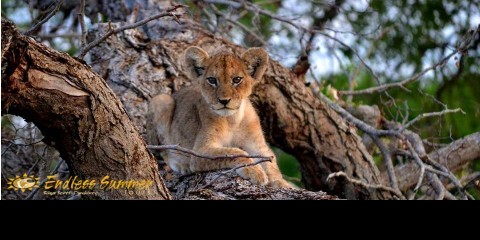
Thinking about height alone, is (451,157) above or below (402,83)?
below

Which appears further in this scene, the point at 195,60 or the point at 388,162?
the point at 388,162

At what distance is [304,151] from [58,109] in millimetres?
3073

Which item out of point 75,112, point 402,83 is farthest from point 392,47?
Answer: point 75,112

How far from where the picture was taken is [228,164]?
4805mm

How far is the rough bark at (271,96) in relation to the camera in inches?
221

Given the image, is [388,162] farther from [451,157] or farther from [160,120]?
[160,120]

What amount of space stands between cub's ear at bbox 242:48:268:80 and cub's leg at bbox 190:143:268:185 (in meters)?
0.51

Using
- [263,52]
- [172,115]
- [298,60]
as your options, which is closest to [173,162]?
[172,115]

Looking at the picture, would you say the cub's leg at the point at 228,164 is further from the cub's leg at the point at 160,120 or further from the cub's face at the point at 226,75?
the cub's leg at the point at 160,120

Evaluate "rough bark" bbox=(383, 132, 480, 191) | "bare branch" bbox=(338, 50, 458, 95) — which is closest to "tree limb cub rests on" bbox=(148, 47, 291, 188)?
"bare branch" bbox=(338, 50, 458, 95)

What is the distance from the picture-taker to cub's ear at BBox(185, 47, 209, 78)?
5.11 m

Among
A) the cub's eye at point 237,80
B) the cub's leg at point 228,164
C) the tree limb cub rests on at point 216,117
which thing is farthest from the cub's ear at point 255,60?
the cub's leg at point 228,164

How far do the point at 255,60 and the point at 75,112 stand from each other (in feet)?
6.39
